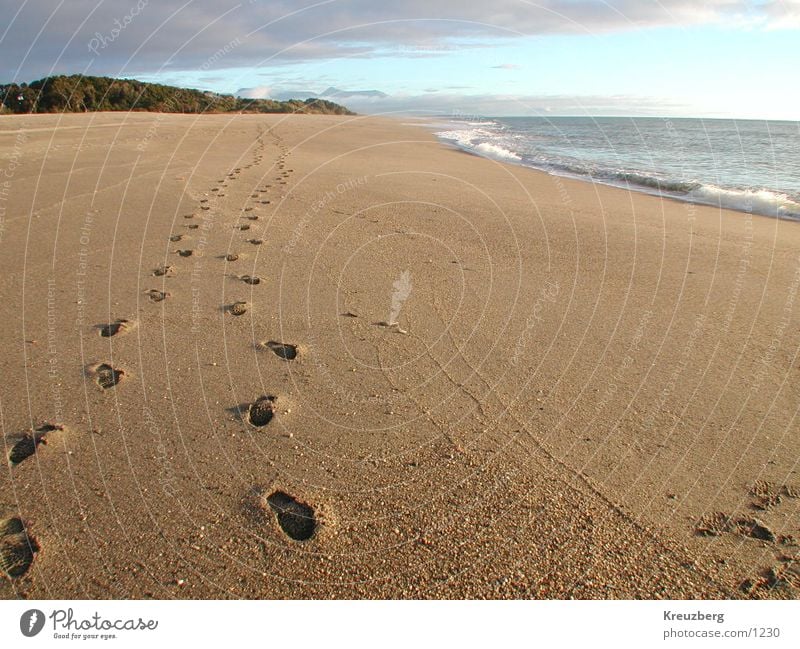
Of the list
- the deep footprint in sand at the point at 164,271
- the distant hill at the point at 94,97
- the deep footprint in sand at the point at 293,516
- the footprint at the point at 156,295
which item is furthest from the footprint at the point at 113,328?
the distant hill at the point at 94,97

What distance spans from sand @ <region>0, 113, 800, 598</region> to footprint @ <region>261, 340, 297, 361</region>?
0.11 ft

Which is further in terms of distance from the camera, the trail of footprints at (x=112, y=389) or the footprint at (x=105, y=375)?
the footprint at (x=105, y=375)

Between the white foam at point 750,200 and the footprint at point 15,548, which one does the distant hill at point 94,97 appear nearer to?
the white foam at point 750,200

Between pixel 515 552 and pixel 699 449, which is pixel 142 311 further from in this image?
pixel 699 449

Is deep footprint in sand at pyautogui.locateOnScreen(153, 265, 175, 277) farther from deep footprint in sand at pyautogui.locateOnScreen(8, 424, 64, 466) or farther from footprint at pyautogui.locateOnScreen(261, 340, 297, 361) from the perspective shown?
deep footprint in sand at pyautogui.locateOnScreen(8, 424, 64, 466)

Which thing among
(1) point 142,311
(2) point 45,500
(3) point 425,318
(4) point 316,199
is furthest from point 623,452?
(4) point 316,199

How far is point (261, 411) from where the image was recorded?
143 inches

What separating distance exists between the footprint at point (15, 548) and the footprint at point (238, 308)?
2456 millimetres

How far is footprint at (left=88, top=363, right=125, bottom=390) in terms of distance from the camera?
152 inches

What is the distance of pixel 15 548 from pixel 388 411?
2026 millimetres

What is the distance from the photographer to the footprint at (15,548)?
250 cm

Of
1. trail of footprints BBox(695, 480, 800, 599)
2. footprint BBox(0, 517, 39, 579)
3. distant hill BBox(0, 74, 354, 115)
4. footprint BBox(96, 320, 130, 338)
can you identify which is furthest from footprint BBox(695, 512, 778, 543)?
distant hill BBox(0, 74, 354, 115)

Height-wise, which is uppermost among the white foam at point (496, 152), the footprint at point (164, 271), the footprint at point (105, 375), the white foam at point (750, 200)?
the white foam at point (496, 152)

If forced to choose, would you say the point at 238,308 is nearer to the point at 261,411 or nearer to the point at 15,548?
the point at 261,411
